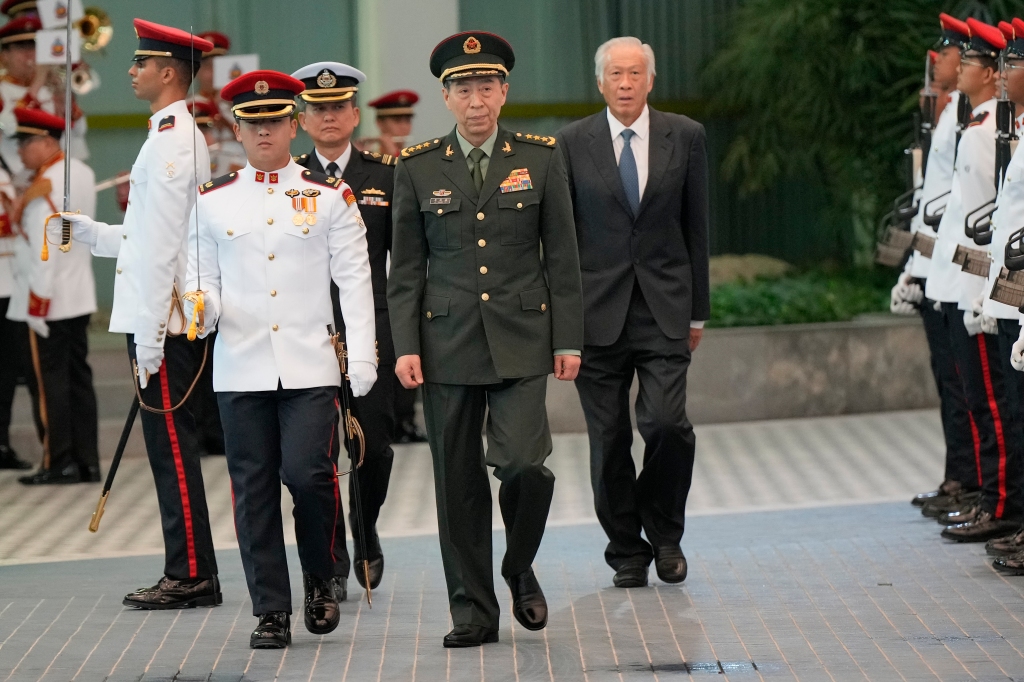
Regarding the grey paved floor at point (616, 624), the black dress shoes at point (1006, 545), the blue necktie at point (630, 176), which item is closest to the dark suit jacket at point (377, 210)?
the blue necktie at point (630, 176)

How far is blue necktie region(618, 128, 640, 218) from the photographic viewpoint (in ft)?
20.4

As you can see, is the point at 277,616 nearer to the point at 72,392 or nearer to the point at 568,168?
the point at 568,168

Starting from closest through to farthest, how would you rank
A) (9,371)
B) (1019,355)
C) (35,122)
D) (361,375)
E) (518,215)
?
(361,375), (518,215), (1019,355), (35,122), (9,371)

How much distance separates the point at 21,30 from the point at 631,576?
5.46 metres

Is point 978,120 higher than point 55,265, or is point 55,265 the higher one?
point 978,120

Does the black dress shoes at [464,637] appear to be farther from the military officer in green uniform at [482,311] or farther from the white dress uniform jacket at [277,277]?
the white dress uniform jacket at [277,277]

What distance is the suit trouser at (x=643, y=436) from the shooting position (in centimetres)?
612

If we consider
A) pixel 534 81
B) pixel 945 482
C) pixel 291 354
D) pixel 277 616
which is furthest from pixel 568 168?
pixel 534 81

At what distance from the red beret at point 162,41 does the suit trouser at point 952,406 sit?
3483mm

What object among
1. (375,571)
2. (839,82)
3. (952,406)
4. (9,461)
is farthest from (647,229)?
(839,82)

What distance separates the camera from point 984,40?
6.75 meters

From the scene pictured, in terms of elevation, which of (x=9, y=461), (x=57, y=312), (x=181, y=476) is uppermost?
(x=57, y=312)

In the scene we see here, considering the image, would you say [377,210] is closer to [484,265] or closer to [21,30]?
[484,265]

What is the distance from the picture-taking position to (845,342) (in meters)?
10.4
